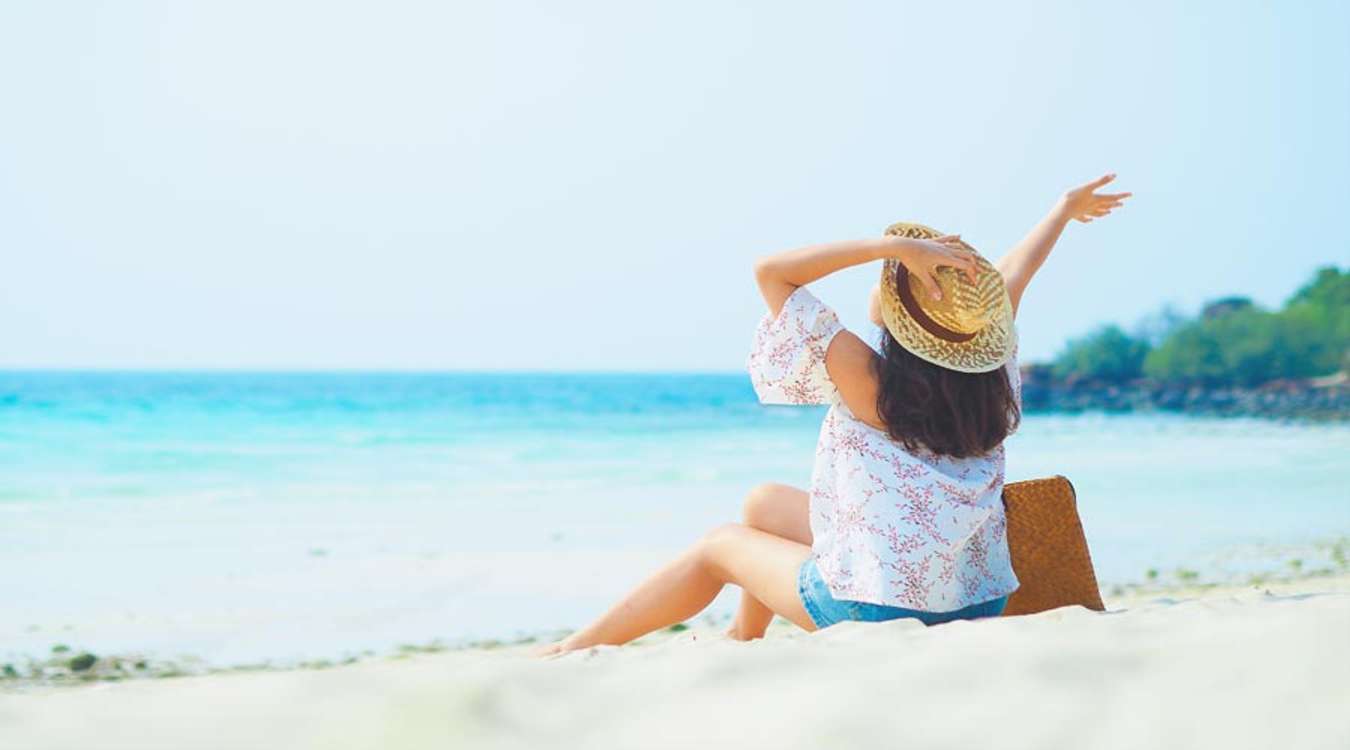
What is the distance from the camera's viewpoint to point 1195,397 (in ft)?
120

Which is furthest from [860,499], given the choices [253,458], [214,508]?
[253,458]

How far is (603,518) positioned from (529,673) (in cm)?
753

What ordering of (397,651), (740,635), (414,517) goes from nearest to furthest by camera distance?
(740,635), (397,651), (414,517)

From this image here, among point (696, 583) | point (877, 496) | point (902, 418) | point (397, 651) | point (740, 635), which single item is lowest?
point (397, 651)

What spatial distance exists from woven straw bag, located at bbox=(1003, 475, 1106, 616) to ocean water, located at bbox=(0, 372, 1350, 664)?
107 inches

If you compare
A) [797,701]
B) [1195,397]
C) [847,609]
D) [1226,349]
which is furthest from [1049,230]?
[1226,349]

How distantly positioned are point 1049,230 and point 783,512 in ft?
3.71

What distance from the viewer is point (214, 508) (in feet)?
33.2

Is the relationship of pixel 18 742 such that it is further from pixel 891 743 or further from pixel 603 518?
pixel 603 518

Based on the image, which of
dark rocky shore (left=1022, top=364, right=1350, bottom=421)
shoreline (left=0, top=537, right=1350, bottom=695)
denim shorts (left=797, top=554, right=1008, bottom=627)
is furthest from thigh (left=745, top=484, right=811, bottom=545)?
dark rocky shore (left=1022, top=364, right=1350, bottom=421)

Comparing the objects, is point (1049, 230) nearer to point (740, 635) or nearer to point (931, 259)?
point (931, 259)

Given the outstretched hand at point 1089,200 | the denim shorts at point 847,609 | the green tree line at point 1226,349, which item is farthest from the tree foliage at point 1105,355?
the denim shorts at point 847,609

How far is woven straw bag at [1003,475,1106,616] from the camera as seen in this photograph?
3.43 meters

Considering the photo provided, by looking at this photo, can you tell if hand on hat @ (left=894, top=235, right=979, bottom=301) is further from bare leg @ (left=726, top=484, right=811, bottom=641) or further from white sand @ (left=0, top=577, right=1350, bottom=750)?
white sand @ (left=0, top=577, right=1350, bottom=750)
